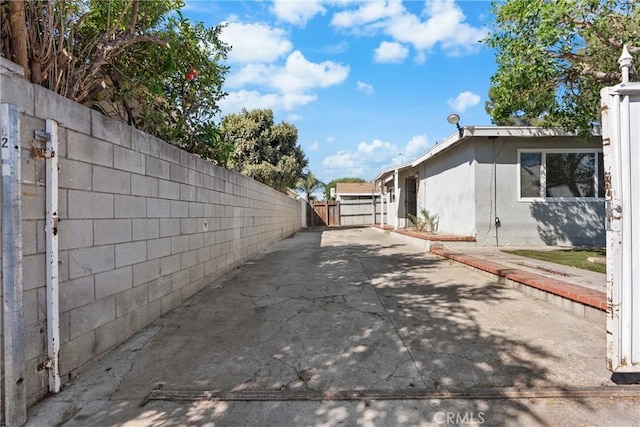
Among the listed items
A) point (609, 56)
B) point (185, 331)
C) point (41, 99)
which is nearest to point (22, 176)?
point (41, 99)

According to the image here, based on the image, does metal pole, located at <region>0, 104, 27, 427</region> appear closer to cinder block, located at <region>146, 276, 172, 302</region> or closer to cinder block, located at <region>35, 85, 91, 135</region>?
cinder block, located at <region>35, 85, 91, 135</region>

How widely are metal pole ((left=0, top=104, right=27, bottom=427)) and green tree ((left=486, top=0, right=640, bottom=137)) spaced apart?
6877 mm

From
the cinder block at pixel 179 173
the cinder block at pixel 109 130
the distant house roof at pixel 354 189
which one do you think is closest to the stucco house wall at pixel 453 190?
the cinder block at pixel 179 173

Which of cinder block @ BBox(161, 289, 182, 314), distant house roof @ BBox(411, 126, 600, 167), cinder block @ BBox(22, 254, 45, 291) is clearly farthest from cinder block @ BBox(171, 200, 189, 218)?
distant house roof @ BBox(411, 126, 600, 167)

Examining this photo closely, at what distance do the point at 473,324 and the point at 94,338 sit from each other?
3554 mm

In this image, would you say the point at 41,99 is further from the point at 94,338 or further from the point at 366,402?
the point at 366,402

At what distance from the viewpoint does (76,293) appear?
2.68m

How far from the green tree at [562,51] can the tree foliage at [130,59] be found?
5128 millimetres

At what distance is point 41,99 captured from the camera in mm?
2375

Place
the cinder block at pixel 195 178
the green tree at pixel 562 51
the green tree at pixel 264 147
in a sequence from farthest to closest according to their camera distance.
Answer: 1. the green tree at pixel 264 147
2. the green tree at pixel 562 51
3. the cinder block at pixel 195 178

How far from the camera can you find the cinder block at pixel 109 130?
9.82 ft

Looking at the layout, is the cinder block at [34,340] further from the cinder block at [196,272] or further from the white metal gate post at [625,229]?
the white metal gate post at [625,229]

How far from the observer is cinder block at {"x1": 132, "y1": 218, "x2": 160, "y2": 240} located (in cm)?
362
